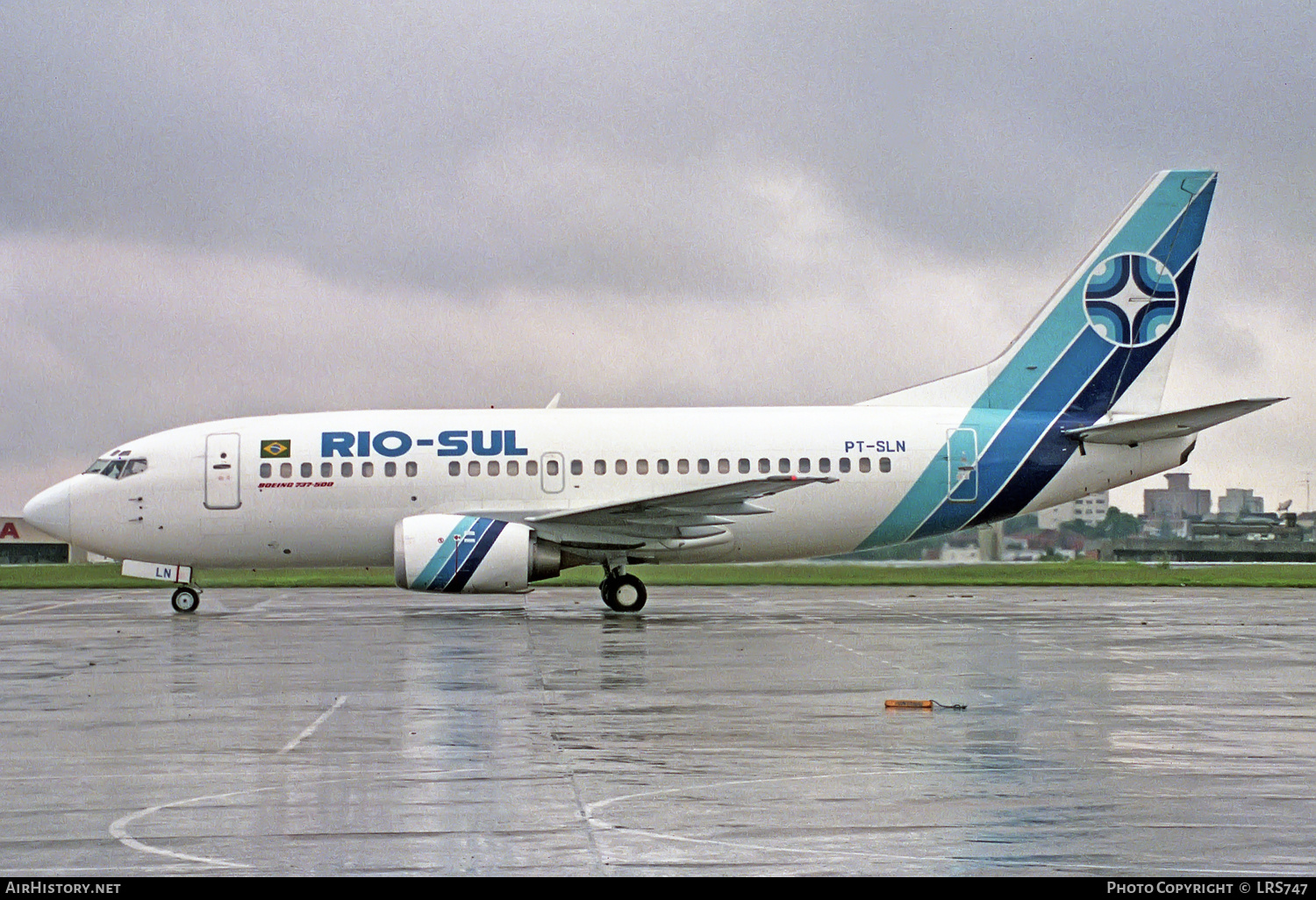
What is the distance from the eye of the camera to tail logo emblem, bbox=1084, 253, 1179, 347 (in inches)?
1190

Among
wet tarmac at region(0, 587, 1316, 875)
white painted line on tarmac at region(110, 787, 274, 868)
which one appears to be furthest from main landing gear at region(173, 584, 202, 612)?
white painted line on tarmac at region(110, 787, 274, 868)

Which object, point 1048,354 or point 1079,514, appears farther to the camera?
point 1079,514

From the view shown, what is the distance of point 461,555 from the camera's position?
26547 mm

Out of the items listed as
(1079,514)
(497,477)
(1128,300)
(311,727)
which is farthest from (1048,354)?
(1079,514)

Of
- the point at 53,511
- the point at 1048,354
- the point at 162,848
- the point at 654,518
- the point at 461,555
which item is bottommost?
the point at 162,848

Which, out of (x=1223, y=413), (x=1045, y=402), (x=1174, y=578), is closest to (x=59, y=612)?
(x=1045, y=402)

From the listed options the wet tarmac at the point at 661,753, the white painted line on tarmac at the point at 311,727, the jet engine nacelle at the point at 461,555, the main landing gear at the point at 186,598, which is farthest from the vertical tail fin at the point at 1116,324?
the white painted line on tarmac at the point at 311,727

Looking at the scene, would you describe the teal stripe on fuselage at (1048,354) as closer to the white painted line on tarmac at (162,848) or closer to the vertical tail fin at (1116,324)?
the vertical tail fin at (1116,324)

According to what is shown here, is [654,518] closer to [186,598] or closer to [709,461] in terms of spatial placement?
[709,461]

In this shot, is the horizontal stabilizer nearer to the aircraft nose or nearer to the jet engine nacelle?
the jet engine nacelle

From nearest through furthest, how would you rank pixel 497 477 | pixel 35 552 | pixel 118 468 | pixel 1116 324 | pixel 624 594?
pixel 624 594 → pixel 497 477 → pixel 118 468 → pixel 1116 324 → pixel 35 552

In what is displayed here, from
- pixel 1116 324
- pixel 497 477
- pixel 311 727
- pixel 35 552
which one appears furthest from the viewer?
pixel 35 552

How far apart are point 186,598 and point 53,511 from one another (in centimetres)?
340

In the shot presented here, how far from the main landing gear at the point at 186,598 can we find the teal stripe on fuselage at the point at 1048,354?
1316 centimetres
